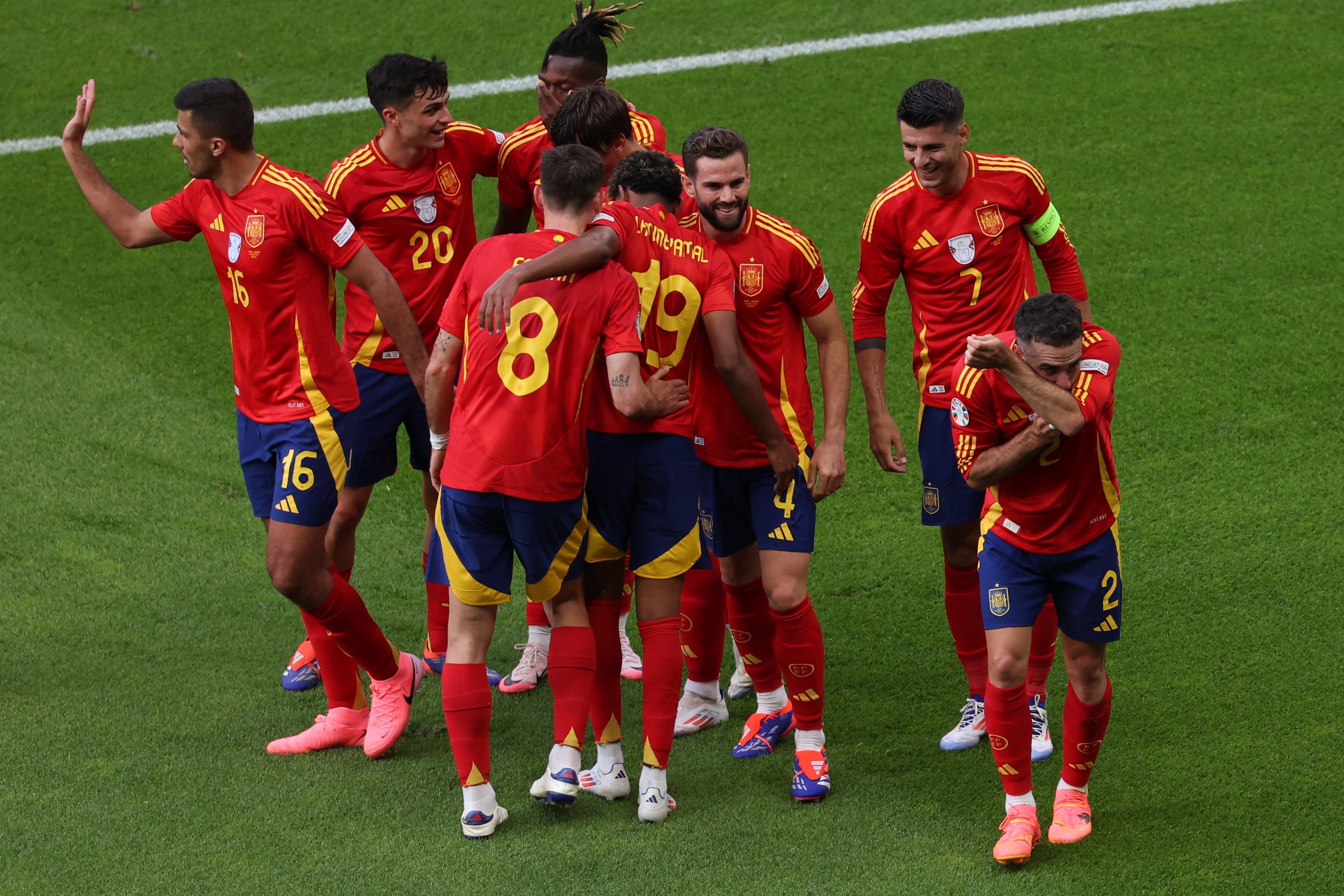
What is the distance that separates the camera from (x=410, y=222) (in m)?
5.10

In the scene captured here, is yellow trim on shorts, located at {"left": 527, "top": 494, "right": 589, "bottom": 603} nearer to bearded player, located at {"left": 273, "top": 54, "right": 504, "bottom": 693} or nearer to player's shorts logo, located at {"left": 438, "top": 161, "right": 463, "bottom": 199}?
bearded player, located at {"left": 273, "top": 54, "right": 504, "bottom": 693}

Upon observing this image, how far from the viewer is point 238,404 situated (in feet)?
15.9

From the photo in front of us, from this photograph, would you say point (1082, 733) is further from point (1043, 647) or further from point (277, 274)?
point (277, 274)

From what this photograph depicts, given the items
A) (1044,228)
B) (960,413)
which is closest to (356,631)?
(960,413)

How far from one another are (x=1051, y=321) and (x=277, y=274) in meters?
2.52

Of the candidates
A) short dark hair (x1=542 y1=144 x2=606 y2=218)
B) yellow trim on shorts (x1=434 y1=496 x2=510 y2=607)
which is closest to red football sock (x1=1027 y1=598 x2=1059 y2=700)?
yellow trim on shorts (x1=434 y1=496 x2=510 y2=607)

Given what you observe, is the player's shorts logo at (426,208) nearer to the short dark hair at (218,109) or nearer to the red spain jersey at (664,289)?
the short dark hair at (218,109)

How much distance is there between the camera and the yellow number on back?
3.98m

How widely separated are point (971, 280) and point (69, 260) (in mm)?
6693

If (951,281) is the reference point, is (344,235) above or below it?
above

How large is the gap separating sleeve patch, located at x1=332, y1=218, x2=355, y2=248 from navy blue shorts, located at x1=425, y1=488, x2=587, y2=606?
3.40 feet

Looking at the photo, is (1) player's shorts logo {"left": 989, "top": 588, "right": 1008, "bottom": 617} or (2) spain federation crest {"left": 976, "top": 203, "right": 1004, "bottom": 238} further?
(2) spain federation crest {"left": 976, "top": 203, "right": 1004, "bottom": 238}

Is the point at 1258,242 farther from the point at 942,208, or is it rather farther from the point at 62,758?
the point at 62,758

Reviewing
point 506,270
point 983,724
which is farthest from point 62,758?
point 983,724
